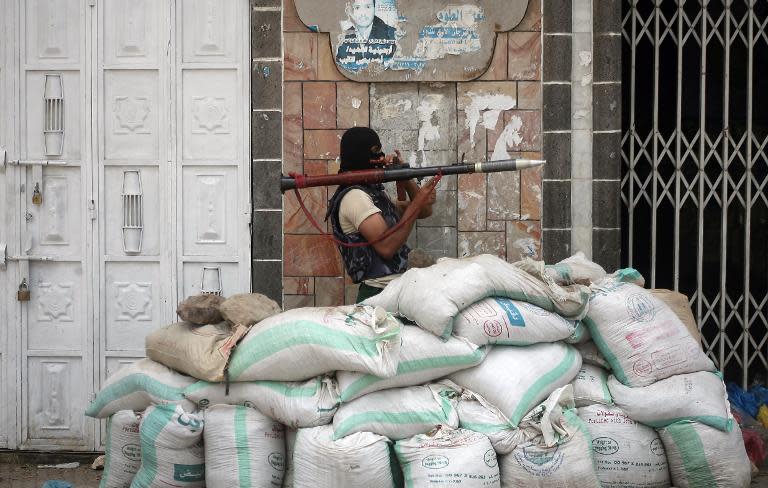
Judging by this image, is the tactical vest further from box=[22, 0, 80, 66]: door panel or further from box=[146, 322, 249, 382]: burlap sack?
box=[22, 0, 80, 66]: door panel

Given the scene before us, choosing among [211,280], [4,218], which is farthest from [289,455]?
[4,218]

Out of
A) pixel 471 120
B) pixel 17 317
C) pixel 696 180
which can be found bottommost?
pixel 17 317

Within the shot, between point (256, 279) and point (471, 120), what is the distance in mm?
1468

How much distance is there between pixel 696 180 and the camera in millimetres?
5176

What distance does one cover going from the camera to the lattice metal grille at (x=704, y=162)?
515cm

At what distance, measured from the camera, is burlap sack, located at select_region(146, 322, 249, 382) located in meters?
3.63

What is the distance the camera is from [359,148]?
4328 millimetres

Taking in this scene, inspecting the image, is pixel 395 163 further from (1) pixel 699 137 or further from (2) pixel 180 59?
(1) pixel 699 137

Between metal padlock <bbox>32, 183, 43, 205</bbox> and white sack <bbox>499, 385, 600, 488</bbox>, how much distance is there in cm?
307

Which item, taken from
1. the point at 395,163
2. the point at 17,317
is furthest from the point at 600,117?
the point at 17,317

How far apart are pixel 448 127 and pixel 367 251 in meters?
1.01

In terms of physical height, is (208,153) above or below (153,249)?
above

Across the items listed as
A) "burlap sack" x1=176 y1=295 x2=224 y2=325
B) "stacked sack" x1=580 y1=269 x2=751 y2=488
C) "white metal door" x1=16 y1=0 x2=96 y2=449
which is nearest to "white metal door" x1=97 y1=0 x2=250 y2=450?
"white metal door" x1=16 y1=0 x2=96 y2=449

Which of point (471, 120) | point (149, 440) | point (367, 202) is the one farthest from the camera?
point (471, 120)
